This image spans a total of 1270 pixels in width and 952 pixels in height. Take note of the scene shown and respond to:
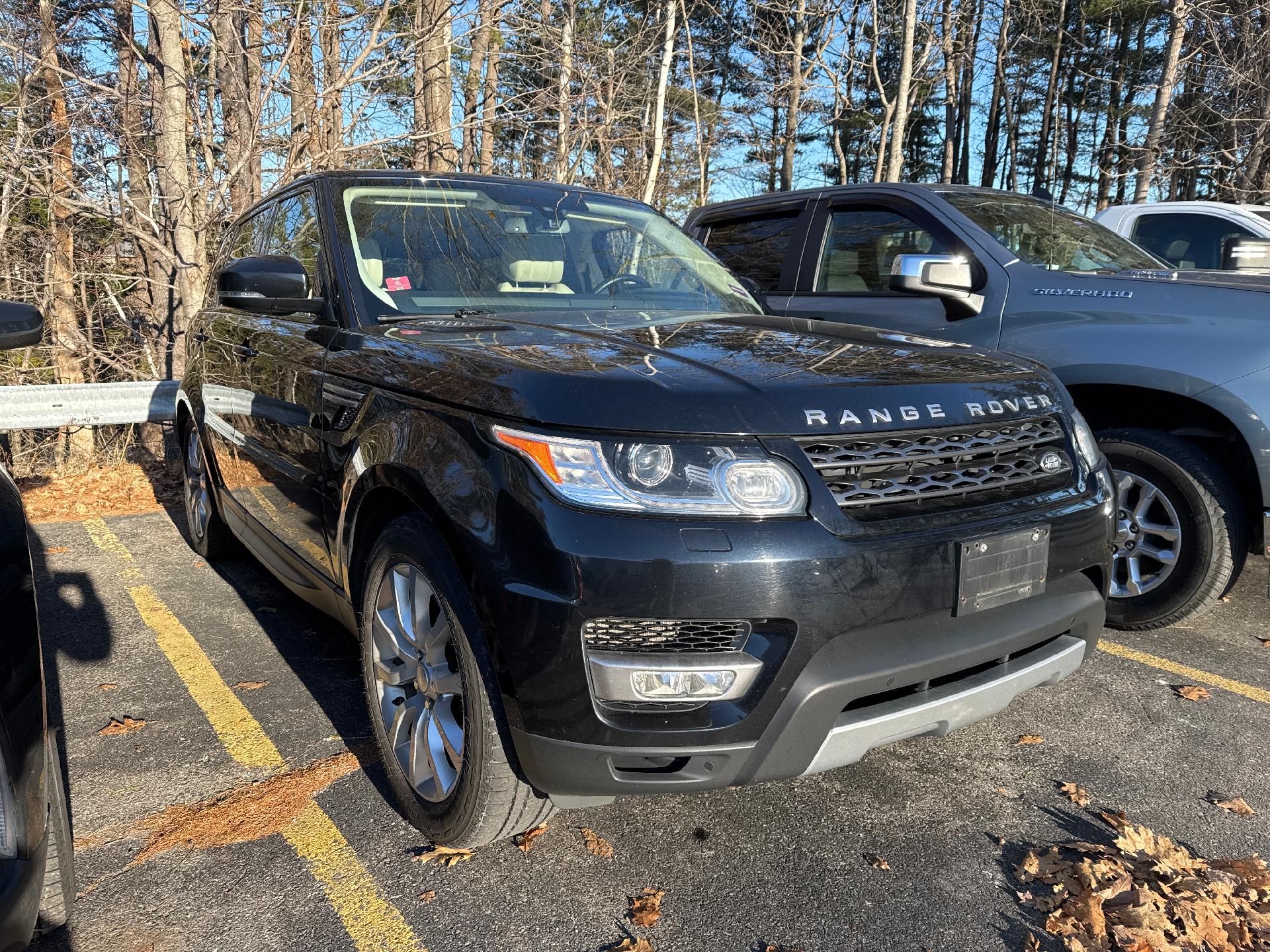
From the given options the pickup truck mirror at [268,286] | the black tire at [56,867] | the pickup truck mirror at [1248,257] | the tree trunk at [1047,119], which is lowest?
the black tire at [56,867]

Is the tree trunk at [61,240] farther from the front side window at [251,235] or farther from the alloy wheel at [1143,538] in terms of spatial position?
the alloy wheel at [1143,538]

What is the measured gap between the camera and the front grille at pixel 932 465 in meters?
2.07

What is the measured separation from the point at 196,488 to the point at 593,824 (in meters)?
3.34

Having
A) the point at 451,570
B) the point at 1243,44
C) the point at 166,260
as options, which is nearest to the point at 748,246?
the point at 451,570

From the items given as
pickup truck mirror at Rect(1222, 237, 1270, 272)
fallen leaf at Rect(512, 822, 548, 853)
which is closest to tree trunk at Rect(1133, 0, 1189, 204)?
pickup truck mirror at Rect(1222, 237, 1270, 272)

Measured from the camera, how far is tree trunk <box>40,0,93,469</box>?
788 cm

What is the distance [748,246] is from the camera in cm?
565

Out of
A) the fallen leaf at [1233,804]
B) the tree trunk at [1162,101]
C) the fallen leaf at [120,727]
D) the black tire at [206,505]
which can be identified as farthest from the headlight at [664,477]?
the tree trunk at [1162,101]

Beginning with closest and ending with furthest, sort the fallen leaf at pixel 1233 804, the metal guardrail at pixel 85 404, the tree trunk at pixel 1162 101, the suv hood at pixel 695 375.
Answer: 1. the suv hood at pixel 695 375
2. the fallen leaf at pixel 1233 804
3. the metal guardrail at pixel 85 404
4. the tree trunk at pixel 1162 101

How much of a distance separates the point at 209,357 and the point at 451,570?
2.67 metres

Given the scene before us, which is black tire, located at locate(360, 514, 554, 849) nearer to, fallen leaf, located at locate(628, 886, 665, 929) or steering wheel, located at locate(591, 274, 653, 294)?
fallen leaf, located at locate(628, 886, 665, 929)

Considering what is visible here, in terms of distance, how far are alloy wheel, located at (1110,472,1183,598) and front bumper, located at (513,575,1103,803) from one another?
2037 millimetres

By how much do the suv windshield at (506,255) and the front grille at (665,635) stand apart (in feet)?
4.72

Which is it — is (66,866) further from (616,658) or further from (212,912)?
(616,658)
